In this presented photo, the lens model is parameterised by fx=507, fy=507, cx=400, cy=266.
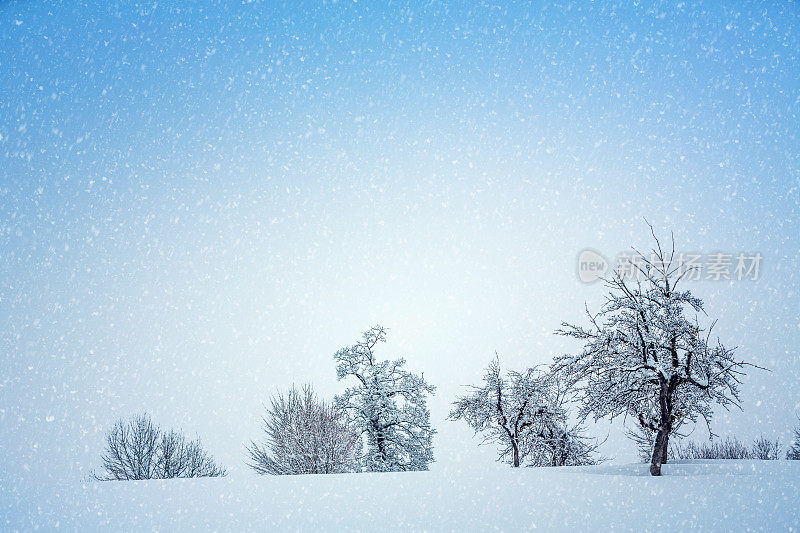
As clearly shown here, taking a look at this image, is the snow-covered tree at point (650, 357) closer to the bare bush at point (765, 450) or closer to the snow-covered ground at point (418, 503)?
the snow-covered ground at point (418, 503)

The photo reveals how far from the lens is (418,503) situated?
7602mm

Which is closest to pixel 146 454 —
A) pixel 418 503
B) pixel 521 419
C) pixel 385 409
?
pixel 385 409

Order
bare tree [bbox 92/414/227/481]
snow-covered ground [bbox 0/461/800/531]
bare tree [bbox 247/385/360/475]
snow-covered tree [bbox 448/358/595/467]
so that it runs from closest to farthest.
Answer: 1. snow-covered ground [bbox 0/461/800/531]
2. snow-covered tree [bbox 448/358/595/467]
3. bare tree [bbox 247/385/360/475]
4. bare tree [bbox 92/414/227/481]

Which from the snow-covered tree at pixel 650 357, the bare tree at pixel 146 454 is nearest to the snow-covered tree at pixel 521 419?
the snow-covered tree at pixel 650 357

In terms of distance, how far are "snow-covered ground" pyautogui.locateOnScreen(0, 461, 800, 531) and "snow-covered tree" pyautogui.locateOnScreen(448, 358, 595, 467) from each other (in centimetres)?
1214

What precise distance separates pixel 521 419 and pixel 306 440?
44.0ft

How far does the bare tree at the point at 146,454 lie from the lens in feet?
120

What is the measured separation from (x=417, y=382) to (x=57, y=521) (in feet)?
73.6

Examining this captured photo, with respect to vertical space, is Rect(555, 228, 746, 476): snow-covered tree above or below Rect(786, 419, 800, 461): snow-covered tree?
above

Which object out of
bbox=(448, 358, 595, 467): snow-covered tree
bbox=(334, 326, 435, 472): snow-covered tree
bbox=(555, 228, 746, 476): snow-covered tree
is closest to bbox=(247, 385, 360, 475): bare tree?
bbox=(334, 326, 435, 472): snow-covered tree

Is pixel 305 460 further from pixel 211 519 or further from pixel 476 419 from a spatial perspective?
pixel 211 519

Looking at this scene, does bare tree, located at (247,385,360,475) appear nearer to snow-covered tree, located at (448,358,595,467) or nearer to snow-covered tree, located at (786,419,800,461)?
snow-covered tree, located at (448,358,595,467)

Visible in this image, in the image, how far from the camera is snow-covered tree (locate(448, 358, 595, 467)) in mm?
22750

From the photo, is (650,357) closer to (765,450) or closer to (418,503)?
(418,503)
